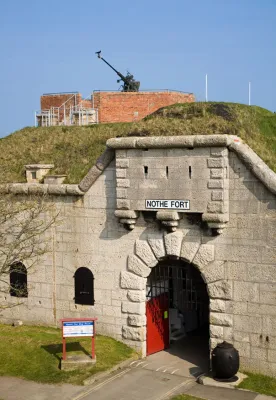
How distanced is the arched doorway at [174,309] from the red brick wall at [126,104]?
10569 mm

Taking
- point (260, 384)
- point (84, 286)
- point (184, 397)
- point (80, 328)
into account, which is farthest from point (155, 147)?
point (260, 384)

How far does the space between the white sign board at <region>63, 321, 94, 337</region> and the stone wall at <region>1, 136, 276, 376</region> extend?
1608 mm

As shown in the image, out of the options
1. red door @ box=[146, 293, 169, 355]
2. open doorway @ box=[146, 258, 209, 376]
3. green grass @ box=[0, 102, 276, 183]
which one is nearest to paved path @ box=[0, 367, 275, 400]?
open doorway @ box=[146, 258, 209, 376]

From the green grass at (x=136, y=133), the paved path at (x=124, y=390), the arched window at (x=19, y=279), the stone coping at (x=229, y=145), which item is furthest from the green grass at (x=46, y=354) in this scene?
the stone coping at (x=229, y=145)


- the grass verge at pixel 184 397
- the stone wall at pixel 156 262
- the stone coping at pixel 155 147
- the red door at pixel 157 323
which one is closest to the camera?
the grass verge at pixel 184 397

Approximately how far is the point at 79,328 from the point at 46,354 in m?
1.43

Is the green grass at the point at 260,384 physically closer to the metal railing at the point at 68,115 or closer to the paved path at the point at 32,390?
the paved path at the point at 32,390

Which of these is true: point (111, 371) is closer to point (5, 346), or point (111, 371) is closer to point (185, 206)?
point (5, 346)

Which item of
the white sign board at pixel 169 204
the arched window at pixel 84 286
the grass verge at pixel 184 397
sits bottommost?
the grass verge at pixel 184 397

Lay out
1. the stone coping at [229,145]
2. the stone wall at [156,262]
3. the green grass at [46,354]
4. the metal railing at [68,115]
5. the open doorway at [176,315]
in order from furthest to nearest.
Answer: the metal railing at [68,115] < the open doorway at [176,315] < the green grass at [46,354] < the stone wall at [156,262] < the stone coping at [229,145]

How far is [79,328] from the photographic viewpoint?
1509 centimetres

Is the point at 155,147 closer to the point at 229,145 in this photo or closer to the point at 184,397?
the point at 229,145

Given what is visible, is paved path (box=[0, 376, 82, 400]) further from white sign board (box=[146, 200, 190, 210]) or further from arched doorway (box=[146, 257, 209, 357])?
white sign board (box=[146, 200, 190, 210])

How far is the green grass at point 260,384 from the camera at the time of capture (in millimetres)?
13869
